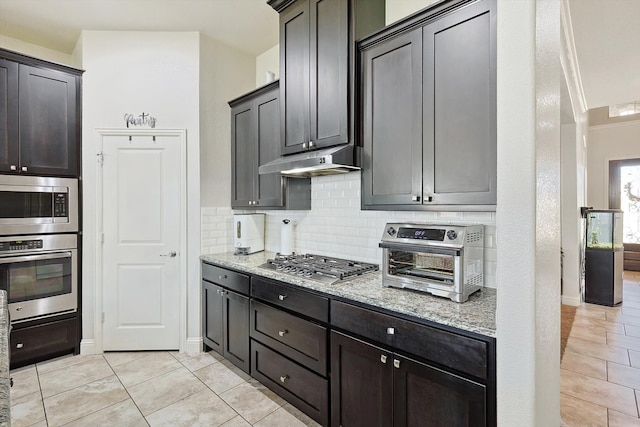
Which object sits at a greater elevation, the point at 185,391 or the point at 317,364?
the point at 317,364

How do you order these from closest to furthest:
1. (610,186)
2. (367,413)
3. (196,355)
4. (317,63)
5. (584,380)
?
(367,413) → (317,63) → (584,380) → (196,355) → (610,186)

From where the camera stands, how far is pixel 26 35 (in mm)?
3340

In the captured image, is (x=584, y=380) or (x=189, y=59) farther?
(x=189, y=59)

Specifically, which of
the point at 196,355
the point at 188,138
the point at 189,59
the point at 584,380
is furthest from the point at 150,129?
the point at 584,380

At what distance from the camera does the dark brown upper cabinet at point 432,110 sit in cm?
170

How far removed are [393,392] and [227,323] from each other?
1.74 m

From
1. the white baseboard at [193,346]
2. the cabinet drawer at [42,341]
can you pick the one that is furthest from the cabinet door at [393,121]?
the cabinet drawer at [42,341]

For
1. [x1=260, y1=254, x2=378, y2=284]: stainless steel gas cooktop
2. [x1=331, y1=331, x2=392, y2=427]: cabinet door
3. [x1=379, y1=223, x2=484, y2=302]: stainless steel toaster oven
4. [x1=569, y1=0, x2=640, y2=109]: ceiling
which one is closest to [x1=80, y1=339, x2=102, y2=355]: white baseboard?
[x1=260, y1=254, x2=378, y2=284]: stainless steel gas cooktop

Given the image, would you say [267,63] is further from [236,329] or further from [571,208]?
[571,208]

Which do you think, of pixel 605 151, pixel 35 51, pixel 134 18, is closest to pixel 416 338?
pixel 134 18

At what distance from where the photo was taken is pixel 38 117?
121 inches

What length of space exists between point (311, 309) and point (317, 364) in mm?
341

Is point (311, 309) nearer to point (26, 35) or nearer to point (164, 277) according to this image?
point (164, 277)

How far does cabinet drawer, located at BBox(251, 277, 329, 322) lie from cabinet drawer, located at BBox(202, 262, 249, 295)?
136 mm
